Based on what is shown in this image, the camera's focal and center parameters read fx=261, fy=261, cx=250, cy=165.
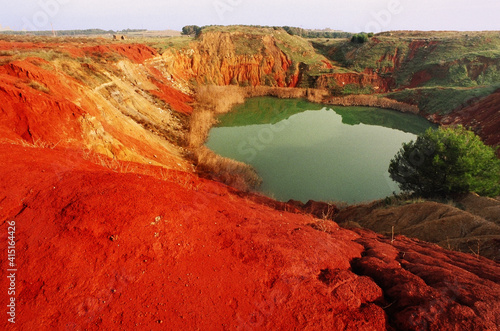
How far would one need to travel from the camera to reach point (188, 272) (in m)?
4.04

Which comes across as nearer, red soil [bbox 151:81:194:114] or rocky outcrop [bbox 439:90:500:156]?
rocky outcrop [bbox 439:90:500:156]

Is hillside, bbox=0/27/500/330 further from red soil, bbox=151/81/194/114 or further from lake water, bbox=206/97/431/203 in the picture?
red soil, bbox=151/81/194/114

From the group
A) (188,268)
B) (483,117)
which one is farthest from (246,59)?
(188,268)

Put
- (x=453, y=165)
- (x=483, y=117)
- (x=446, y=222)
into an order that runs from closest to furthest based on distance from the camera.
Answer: (x=446, y=222) → (x=453, y=165) → (x=483, y=117)

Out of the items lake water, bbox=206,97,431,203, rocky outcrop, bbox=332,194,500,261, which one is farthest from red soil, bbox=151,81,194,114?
rocky outcrop, bbox=332,194,500,261

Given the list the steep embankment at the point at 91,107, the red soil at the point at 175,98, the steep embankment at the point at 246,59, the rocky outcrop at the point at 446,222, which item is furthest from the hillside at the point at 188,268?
the steep embankment at the point at 246,59

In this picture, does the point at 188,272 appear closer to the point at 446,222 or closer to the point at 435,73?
the point at 446,222

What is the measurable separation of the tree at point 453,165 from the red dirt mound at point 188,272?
620cm

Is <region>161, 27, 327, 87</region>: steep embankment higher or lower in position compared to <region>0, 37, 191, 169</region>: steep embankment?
higher

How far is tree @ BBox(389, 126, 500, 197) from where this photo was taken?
33.8 ft

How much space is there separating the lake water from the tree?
10.4 ft

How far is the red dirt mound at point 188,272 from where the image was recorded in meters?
3.39

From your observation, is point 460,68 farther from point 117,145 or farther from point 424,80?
point 117,145

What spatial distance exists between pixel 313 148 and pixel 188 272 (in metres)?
16.6
